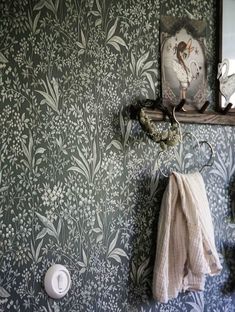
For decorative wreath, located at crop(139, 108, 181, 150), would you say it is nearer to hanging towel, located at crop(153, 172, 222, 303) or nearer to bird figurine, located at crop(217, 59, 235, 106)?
hanging towel, located at crop(153, 172, 222, 303)

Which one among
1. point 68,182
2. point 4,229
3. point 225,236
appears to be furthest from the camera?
point 225,236

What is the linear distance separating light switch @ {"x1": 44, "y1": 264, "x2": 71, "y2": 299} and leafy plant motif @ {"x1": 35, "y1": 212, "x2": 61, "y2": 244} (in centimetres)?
10

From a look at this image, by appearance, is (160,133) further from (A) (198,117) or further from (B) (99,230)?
(B) (99,230)

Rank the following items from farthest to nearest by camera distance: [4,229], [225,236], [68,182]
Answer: [225,236] < [68,182] < [4,229]

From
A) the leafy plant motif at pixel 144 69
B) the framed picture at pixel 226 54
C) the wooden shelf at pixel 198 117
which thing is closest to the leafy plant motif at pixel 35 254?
the wooden shelf at pixel 198 117

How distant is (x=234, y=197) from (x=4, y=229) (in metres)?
0.95

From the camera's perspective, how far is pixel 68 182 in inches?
61.3

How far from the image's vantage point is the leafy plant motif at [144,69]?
5.54ft

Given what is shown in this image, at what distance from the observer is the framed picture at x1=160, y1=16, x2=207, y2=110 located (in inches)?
68.4

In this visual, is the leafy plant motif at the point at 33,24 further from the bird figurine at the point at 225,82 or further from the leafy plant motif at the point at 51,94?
the bird figurine at the point at 225,82

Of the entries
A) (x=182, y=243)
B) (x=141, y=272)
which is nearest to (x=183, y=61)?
(x=182, y=243)

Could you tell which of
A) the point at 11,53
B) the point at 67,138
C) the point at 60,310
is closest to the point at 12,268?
the point at 60,310

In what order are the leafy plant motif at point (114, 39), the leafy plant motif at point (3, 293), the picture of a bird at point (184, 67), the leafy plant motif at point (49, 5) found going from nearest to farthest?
the leafy plant motif at point (3, 293) → the leafy plant motif at point (49, 5) → the leafy plant motif at point (114, 39) → the picture of a bird at point (184, 67)

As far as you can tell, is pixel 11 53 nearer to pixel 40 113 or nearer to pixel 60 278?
pixel 40 113
